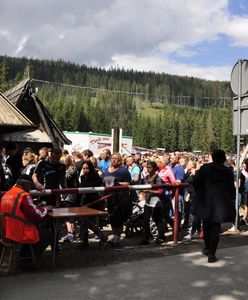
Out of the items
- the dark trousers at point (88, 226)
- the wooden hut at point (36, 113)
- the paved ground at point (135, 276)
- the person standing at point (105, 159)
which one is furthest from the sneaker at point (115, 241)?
the wooden hut at point (36, 113)

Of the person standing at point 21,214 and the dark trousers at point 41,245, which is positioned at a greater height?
the person standing at point 21,214

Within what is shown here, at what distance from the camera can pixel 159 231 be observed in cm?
834

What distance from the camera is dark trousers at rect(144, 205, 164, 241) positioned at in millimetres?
8250

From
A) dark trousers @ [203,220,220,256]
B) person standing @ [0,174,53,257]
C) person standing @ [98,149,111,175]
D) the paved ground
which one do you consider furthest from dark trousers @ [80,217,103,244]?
person standing @ [98,149,111,175]

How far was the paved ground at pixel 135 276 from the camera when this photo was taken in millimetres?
5211

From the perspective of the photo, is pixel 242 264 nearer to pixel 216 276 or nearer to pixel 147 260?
pixel 216 276

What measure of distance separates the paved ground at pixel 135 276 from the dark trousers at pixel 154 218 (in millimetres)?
628

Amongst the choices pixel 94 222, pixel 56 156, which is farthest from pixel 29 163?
pixel 94 222

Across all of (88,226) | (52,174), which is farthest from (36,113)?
(88,226)

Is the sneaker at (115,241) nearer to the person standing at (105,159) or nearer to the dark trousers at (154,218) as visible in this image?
the dark trousers at (154,218)

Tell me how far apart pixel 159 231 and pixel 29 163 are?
2999 millimetres

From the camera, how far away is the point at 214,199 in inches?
271

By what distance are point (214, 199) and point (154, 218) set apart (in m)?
1.89

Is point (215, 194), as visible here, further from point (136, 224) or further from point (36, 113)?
point (36, 113)
